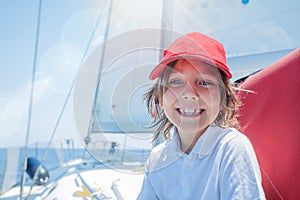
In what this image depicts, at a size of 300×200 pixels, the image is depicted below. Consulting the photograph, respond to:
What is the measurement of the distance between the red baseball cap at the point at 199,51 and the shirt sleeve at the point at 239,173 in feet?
0.51

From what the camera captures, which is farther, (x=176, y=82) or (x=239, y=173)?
(x=176, y=82)

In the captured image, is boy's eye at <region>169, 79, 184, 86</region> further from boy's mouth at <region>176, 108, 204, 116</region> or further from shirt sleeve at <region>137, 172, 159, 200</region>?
shirt sleeve at <region>137, 172, 159, 200</region>

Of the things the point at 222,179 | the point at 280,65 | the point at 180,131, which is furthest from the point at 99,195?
the point at 280,65

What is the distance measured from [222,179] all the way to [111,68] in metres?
0.56

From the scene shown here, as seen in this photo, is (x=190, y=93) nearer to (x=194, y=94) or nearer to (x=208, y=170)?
(x=194, y=94)

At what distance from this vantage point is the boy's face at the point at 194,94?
0.52 m

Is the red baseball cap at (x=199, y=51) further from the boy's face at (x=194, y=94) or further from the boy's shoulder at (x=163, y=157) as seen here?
the boy's shoulder at (x=163, y=157)

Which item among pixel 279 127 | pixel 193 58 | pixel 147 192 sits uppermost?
pixel 193 58

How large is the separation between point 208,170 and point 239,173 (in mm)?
86

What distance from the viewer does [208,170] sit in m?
0.49

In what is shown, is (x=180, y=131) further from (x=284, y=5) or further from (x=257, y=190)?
(x=284, y=5)

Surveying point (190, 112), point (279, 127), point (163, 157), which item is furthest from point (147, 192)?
point (279, 127)

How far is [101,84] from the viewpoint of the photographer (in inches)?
33.8

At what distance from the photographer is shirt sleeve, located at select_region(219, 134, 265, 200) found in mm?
397
